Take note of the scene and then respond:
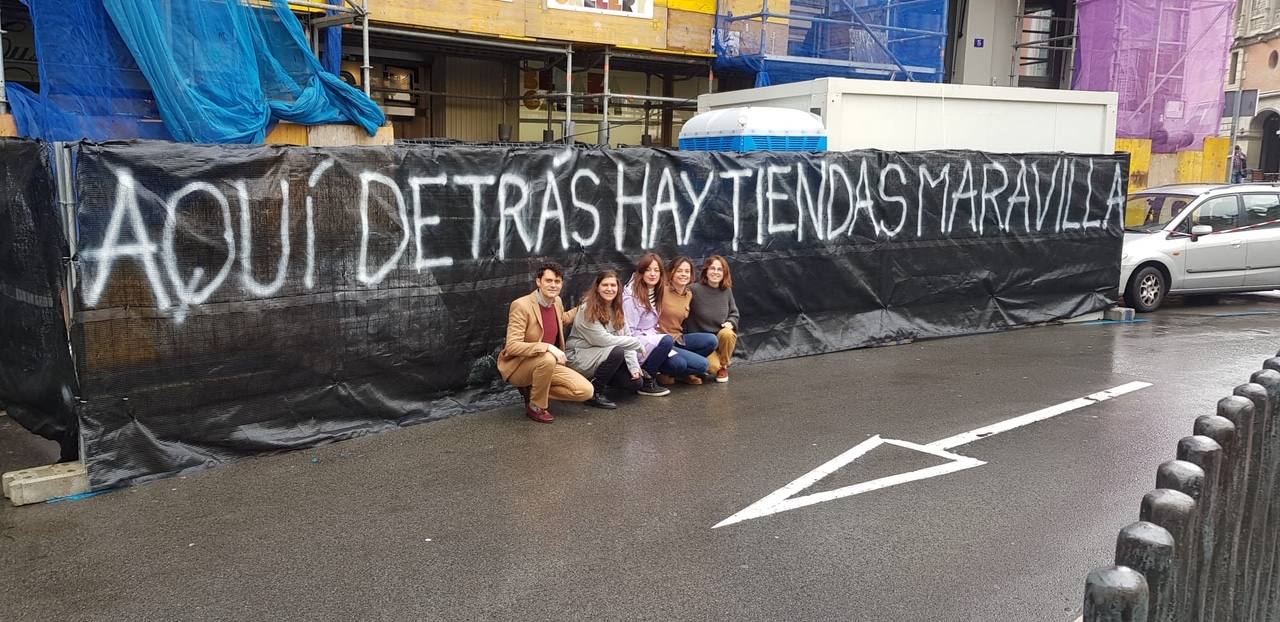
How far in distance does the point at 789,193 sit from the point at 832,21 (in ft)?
31.0

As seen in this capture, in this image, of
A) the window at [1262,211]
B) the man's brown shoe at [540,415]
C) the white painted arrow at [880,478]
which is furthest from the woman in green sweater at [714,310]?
the window at [1262,211]

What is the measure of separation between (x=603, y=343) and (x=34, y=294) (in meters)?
3.77

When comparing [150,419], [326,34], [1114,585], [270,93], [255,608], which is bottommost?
[255,608]

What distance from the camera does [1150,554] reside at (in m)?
2.10

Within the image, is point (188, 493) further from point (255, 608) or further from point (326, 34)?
point (326, 34)

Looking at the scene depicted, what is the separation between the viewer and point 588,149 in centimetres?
853

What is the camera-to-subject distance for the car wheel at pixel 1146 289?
13.2m

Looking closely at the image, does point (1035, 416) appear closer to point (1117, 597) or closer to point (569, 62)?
point (1117, 597)

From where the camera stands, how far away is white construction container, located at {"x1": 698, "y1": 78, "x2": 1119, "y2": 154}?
1233cm

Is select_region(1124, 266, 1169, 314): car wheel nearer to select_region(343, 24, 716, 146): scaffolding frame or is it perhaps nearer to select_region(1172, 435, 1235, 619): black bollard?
select_region(343, 24, 716, 146): scaffolding frame

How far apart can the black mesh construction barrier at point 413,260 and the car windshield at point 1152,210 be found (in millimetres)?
3090

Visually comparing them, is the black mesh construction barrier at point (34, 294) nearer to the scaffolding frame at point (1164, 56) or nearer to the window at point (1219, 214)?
the window at point (1219, 214)

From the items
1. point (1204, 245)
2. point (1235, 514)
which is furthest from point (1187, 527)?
point (1204, 245)

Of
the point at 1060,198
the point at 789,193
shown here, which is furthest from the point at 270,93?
the point at 1060,198
